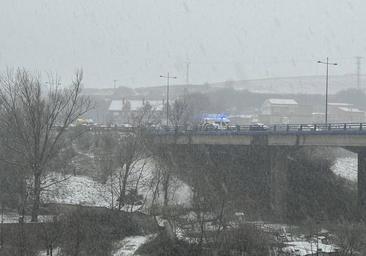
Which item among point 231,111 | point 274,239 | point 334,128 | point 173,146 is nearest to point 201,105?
point 231,111

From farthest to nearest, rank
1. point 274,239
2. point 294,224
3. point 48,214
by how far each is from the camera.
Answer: point 294,224 < point 48,214 < point 274,239

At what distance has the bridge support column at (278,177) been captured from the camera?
165ft

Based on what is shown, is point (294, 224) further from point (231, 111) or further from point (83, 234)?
point (231, 111)

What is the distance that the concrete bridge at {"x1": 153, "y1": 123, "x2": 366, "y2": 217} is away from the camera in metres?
43.8

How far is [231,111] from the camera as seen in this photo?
177 m

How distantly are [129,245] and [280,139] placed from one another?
22.8 m

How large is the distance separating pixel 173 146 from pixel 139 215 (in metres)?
19.4

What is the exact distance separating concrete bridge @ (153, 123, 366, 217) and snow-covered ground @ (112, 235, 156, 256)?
59.4 ft

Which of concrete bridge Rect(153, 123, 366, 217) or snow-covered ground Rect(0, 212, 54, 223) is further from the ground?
concrete bridge Rect(153, 123, 366, 217)

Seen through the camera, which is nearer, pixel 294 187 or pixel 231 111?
pixel 294 187

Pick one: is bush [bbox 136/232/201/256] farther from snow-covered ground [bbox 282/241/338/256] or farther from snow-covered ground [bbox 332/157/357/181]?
snow-covered ground [bbox 332/157/357/181]

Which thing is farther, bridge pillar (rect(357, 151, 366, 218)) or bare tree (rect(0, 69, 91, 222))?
bridge pillar (rect(357, 151, 366, 218))

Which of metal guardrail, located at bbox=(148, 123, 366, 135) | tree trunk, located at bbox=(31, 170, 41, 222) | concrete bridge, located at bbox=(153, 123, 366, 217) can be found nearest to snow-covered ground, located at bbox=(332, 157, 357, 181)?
concrete bridge, located at bbox=(153, 123, 366, 217)

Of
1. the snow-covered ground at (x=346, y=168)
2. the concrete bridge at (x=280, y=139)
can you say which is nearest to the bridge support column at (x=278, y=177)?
the concrete bridge at (x=280, y=139)
